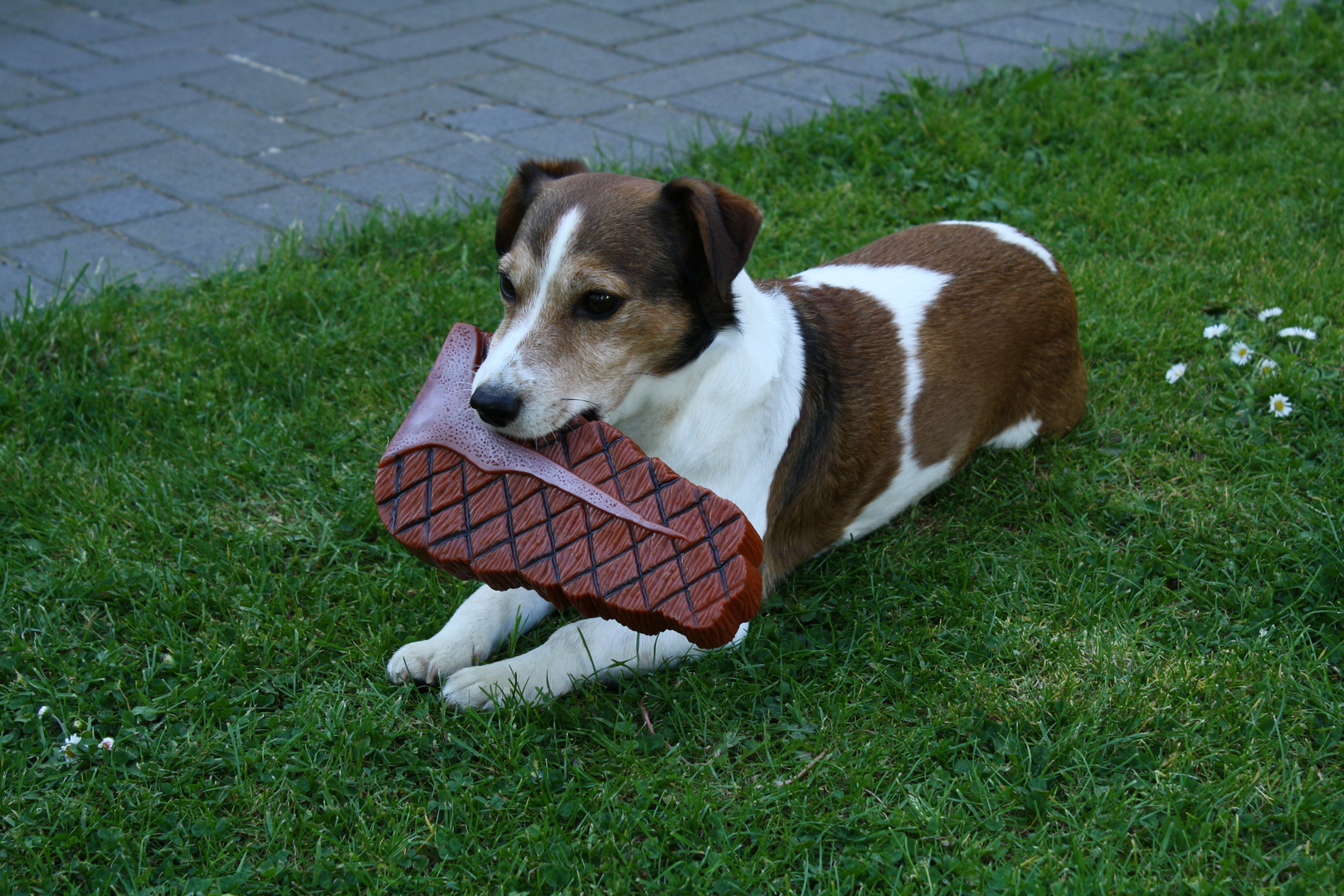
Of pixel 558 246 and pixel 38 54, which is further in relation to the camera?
pixel 38 54

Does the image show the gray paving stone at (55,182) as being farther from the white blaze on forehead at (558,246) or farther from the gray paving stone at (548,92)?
the white blaze on forehead at (558,246)

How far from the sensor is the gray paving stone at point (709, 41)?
7188mm

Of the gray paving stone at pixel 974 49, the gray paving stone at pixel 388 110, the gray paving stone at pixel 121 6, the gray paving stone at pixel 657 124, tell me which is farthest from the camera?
the gray paving stone at pixel 121 6

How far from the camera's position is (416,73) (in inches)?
272

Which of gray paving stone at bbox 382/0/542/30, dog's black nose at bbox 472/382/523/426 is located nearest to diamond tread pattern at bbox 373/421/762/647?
dog's black nose at bbox 472/382/523/426

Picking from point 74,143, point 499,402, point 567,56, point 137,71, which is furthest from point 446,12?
point 499,402

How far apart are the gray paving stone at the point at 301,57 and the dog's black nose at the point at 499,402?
511 cm

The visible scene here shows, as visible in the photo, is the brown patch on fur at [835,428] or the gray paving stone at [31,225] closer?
the brown patch on fur at [835,428]

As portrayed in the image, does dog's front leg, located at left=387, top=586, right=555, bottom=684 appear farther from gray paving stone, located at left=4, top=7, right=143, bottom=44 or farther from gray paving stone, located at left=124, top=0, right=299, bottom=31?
gray paving stone, located at left=124, top=0, right=299, bottom=31

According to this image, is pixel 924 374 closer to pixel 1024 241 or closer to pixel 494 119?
pixel 1024 241

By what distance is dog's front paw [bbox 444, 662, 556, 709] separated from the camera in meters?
2.71

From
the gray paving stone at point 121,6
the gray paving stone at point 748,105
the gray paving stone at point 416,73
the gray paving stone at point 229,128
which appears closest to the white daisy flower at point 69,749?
the gray paving stone at point 229,128

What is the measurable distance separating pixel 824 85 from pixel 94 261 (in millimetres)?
4062

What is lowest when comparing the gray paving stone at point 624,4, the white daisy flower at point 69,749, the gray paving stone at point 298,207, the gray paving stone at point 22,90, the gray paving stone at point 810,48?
the white daisy flower at point 69,749
